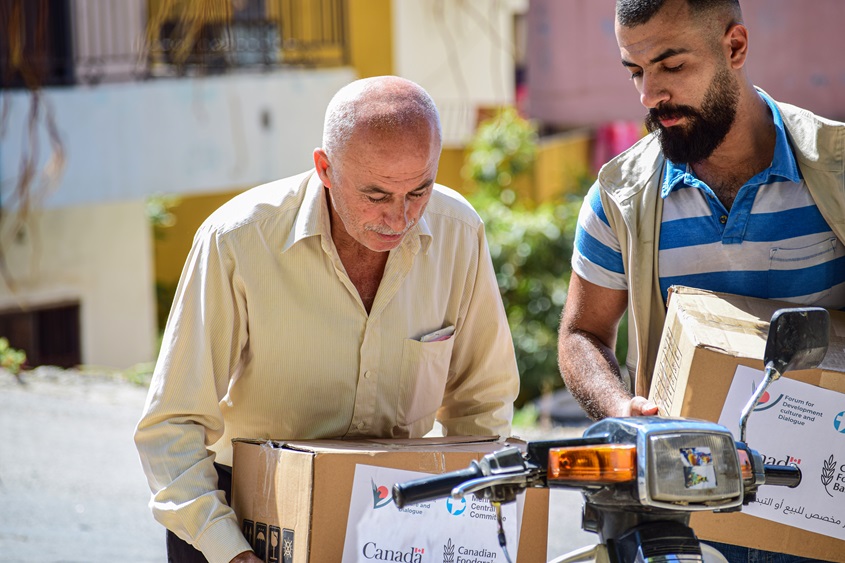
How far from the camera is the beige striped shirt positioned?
2299mm

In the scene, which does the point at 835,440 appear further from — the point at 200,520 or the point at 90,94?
the point at 90,94

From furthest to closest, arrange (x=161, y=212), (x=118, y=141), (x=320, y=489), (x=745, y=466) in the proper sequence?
1. (x=161, y=212)
2. (x=118, y=141)
3. (x=320, y=489)
4. (x=745, y=466)

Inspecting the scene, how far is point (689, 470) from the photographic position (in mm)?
1570

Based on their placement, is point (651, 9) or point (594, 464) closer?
point (594, 464)

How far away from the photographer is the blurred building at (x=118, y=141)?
8.02 meters

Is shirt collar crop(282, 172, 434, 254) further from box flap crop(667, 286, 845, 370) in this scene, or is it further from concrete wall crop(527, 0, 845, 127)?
concrete wall crop(527, 0, 845, 127)

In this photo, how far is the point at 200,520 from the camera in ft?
7.30

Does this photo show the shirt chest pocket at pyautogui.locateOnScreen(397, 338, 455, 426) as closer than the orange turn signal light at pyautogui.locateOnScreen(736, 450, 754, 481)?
No

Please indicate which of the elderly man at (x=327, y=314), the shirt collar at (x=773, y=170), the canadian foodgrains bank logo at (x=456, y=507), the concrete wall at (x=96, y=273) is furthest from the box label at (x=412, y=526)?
the concrete wall at (x=96, y=273)

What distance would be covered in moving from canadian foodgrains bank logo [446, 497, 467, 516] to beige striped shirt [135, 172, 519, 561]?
1.34 feet

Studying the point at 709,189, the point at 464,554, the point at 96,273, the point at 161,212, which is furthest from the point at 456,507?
the point at 161,212

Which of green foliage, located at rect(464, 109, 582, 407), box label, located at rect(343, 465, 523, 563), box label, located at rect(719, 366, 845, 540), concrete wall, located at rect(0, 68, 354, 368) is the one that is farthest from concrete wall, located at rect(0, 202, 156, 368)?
box label, located at rect(719, 366, 845, 540)

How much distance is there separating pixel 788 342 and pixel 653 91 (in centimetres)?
75

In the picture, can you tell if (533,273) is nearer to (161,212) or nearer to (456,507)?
(161,212)
